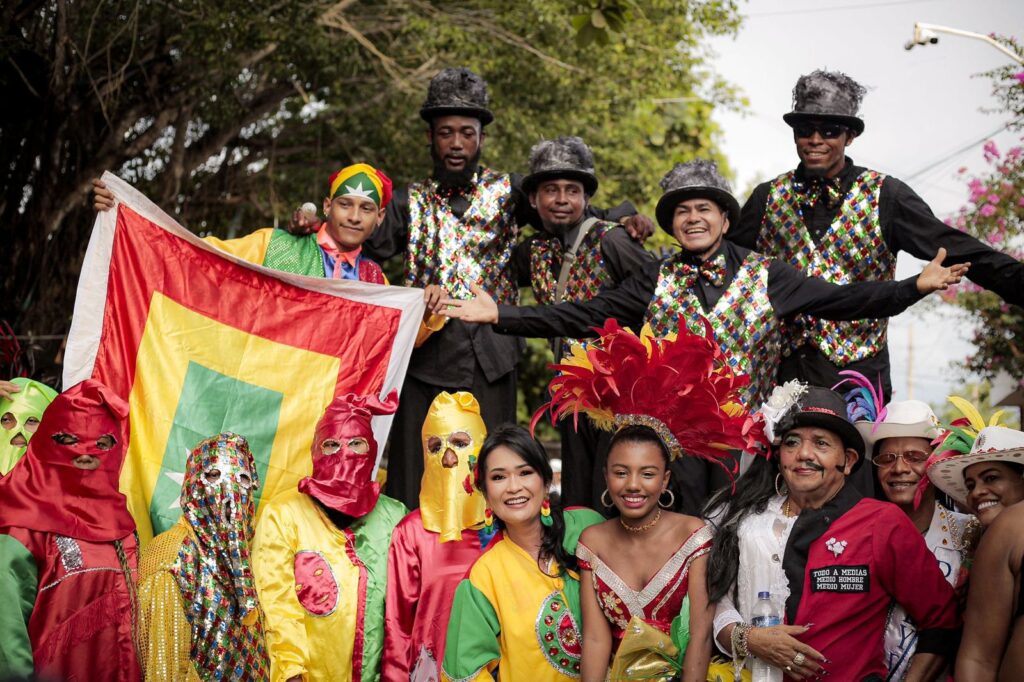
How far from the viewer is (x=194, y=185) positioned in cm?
1329

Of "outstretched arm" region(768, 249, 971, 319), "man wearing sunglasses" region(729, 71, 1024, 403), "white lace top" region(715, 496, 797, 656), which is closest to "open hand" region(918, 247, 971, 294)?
"outstretched arm" region(768, 249, 971, 319)

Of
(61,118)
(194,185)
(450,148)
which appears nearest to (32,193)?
(61,118)

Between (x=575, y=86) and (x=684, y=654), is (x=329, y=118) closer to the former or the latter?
(x=575, y=86)

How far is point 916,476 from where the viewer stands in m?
5.12

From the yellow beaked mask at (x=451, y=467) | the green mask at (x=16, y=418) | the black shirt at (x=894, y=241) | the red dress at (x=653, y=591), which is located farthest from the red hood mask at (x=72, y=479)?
the black shirt at (x=894, y=241)

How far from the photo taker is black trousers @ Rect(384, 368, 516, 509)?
6.38 m

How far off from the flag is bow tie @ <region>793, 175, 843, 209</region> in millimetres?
2037

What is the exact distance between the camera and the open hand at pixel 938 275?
5.23 m

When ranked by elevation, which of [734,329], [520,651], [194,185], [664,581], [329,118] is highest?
[329,118]

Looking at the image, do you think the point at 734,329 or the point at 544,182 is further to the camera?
the point at 544,182

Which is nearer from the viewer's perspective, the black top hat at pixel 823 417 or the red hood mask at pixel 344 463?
the black top hat at pixel 823 417

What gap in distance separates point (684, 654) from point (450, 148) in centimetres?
313

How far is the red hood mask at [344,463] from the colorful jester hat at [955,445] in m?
2.35

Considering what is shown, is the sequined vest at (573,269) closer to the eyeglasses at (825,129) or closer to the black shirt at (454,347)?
the black shirt at (454,347)
